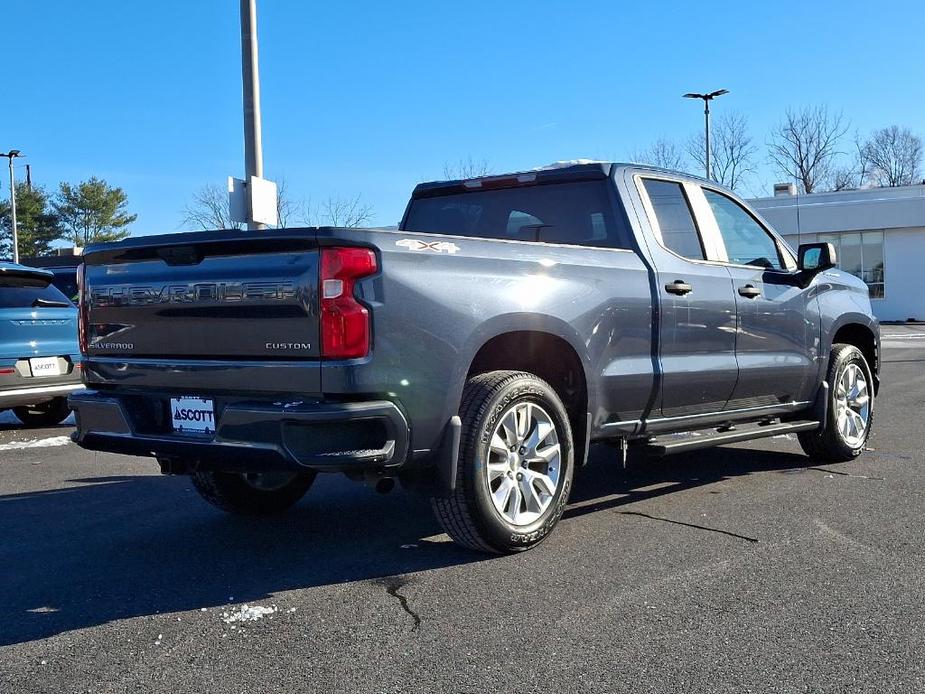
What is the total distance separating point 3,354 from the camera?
8914 mm

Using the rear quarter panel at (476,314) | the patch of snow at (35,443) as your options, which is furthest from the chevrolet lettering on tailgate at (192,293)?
the patch of snow at (35,443)

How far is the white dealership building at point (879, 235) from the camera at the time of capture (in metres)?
37.2

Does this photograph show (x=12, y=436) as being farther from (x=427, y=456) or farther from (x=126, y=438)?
(x=427, y=456)

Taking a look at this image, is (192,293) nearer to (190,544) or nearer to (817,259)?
(190,544)

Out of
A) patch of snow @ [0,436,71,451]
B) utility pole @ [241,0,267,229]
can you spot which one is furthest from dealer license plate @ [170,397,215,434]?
utility pole @ [241,0,267,229]

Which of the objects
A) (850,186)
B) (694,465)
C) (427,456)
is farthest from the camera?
(850,186)

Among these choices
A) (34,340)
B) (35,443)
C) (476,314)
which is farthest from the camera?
(34,340)

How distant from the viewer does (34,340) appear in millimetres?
9188

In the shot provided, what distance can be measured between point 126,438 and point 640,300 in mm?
2725

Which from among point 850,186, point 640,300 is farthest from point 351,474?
point 850,186

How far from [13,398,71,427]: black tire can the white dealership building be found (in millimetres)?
31847

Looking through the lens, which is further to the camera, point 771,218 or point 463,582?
point 771,218

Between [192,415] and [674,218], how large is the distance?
311cm

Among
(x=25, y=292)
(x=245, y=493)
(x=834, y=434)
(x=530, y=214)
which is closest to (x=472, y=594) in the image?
(x=245, y=493)
